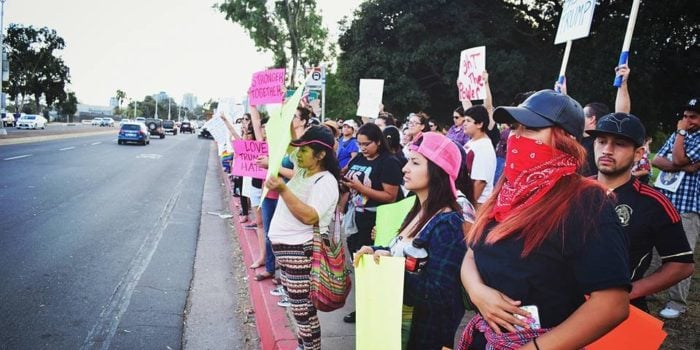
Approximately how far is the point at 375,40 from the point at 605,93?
9.65m

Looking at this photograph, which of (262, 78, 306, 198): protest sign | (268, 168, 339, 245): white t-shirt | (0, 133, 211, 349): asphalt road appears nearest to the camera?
(262, 78, 306, 198): protest sign

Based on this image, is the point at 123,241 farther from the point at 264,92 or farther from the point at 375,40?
the point at 375,40

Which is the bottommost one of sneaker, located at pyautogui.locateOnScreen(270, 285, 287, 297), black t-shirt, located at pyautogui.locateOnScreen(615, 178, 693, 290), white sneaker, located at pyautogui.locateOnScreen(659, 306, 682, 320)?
sneaker, located at pyautogui.locateOnScreen(270, 285, 287, 297)

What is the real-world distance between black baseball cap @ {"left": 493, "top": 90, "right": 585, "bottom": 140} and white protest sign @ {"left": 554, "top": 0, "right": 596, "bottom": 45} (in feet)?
11.3

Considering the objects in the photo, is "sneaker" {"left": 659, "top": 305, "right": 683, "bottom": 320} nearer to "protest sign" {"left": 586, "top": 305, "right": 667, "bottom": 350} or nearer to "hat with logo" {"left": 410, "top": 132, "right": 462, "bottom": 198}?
"hat with logo" {"left": 410, "top": 132, "right": 462, "bottom": 198}

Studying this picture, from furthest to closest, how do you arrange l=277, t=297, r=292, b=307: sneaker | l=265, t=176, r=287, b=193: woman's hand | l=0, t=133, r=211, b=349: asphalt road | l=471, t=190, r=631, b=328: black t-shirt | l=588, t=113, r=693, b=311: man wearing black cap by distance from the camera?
l=277, t=297, r=292, b=307: sneaker → l=0, t=133, r=211, b=349: asphalt road → l=265, t=176, r=287, b=193: woman's hand → l=588, t=113, r=693, b=311: man wearing black cap → l=471, t=190, r=631, b=328: black t-shirt

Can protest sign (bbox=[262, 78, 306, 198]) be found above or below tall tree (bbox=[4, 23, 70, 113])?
below

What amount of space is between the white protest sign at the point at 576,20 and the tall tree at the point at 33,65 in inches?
3281

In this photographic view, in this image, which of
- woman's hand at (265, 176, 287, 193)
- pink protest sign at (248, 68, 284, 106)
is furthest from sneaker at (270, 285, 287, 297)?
woman's hand at (265, 176, 287, 193)

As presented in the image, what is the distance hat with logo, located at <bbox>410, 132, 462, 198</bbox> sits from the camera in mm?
2545

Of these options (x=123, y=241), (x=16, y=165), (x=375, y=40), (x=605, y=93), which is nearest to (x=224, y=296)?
(x=123, y=241)

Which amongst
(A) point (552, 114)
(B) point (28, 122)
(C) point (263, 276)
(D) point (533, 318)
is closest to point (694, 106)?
(A) point (552, 114)

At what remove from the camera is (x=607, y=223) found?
4.65 feet

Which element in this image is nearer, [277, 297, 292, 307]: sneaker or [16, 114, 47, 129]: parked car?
[277, 297, 292, 307]: sneaker
